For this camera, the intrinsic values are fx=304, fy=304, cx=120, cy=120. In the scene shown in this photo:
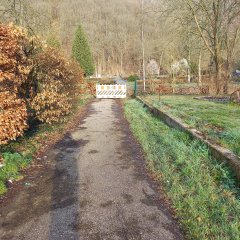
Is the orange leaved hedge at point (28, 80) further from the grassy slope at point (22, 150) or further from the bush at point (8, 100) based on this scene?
the grassy slope at point (22, 150)

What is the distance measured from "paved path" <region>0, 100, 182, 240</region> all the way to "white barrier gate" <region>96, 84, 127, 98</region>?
18.8 meters

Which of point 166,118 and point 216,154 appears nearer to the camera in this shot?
point 216,154

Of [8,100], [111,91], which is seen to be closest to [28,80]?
[8,100]

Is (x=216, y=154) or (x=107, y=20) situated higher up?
(x=107, y=20)

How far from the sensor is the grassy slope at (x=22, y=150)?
628 centimetres

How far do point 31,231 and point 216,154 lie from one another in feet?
13.7

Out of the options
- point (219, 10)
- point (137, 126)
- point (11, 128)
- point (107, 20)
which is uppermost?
point (107, 20)

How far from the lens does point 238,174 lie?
5.41m

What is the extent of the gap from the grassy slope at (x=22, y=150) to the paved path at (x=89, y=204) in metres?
0.44

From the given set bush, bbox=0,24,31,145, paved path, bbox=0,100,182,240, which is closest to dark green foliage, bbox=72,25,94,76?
bush, bbox=0,24,31,145

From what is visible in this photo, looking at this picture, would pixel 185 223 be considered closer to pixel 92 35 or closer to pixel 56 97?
pixel 56 97

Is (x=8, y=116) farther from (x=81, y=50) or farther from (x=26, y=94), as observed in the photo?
(x=81, y=50)

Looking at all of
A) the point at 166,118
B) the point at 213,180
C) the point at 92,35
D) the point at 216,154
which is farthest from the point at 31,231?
the point at 92,35

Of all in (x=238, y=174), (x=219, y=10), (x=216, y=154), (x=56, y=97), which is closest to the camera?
(x=238, y=174)
